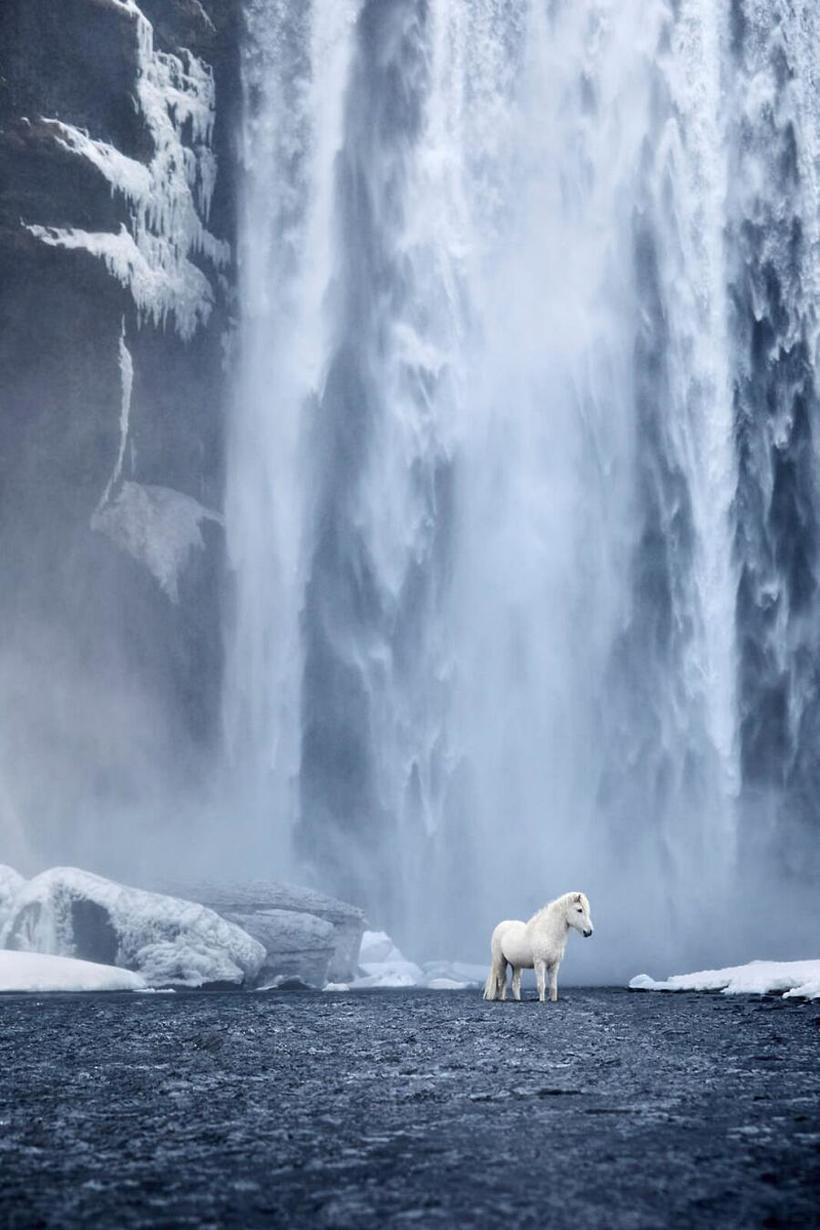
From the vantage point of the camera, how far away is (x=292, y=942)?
23688mm

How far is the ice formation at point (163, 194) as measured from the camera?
2931 centimetres

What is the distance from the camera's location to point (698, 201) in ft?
111

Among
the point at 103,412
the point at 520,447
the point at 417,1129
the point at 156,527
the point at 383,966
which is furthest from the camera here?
the point at 520,447

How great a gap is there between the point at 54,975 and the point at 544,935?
9.95 metres

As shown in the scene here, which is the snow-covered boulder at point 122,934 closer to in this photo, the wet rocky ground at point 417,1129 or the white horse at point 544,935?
the white horse at point 544,935

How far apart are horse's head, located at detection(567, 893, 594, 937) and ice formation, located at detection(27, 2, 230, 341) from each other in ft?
77.4

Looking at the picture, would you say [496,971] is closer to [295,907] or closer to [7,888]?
[295,907]

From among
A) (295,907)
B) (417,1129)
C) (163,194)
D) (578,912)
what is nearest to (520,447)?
(163,194)

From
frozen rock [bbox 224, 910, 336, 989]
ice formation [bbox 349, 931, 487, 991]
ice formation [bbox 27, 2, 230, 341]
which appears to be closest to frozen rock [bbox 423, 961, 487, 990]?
ice formation [bbox 349, 931, 487, 991]

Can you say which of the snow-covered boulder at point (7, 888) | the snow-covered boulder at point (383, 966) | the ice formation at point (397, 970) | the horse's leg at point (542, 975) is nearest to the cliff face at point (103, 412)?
the snow-covered boulder at point (7, 888)

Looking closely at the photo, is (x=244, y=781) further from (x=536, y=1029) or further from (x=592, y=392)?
(x=536, y=1029)

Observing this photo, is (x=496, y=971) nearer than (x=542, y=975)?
No

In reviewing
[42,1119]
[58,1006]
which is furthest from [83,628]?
[42,1119]

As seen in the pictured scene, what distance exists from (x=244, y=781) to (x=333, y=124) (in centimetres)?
2047
